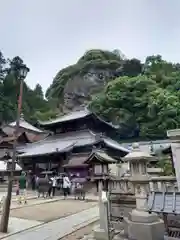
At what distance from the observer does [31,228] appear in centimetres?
825

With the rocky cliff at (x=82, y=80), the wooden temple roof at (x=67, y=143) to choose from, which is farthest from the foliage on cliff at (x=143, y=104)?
the wooden temple roof at (x=67, y=143)

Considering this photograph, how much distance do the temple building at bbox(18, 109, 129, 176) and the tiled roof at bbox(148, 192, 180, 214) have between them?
15607 millimetres

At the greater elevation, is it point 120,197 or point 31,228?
point 120,197

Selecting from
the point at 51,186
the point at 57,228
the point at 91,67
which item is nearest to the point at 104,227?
the point at 57,228

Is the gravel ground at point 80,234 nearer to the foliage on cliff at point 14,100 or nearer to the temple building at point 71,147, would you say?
the temple building at point 71,147

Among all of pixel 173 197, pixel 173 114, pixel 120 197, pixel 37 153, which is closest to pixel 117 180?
pixel 120 197

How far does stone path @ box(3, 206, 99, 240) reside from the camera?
7.23 metres

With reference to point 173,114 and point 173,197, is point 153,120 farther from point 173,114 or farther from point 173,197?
point 173,197

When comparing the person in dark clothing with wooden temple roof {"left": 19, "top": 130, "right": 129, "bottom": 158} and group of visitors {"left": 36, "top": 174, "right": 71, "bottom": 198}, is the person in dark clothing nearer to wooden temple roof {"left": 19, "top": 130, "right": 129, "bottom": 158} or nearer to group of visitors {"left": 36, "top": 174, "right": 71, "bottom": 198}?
wooden temple roof {"left": 19, "top": 130, "right": 129, "bottom": 158}

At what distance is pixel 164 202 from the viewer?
5.39 m

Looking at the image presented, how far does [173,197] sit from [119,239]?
2.56 meters

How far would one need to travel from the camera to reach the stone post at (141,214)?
632 cm

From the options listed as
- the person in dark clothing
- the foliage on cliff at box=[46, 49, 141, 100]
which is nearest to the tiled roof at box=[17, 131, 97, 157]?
the person in dark clothing

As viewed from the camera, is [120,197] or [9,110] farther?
[9,110]
